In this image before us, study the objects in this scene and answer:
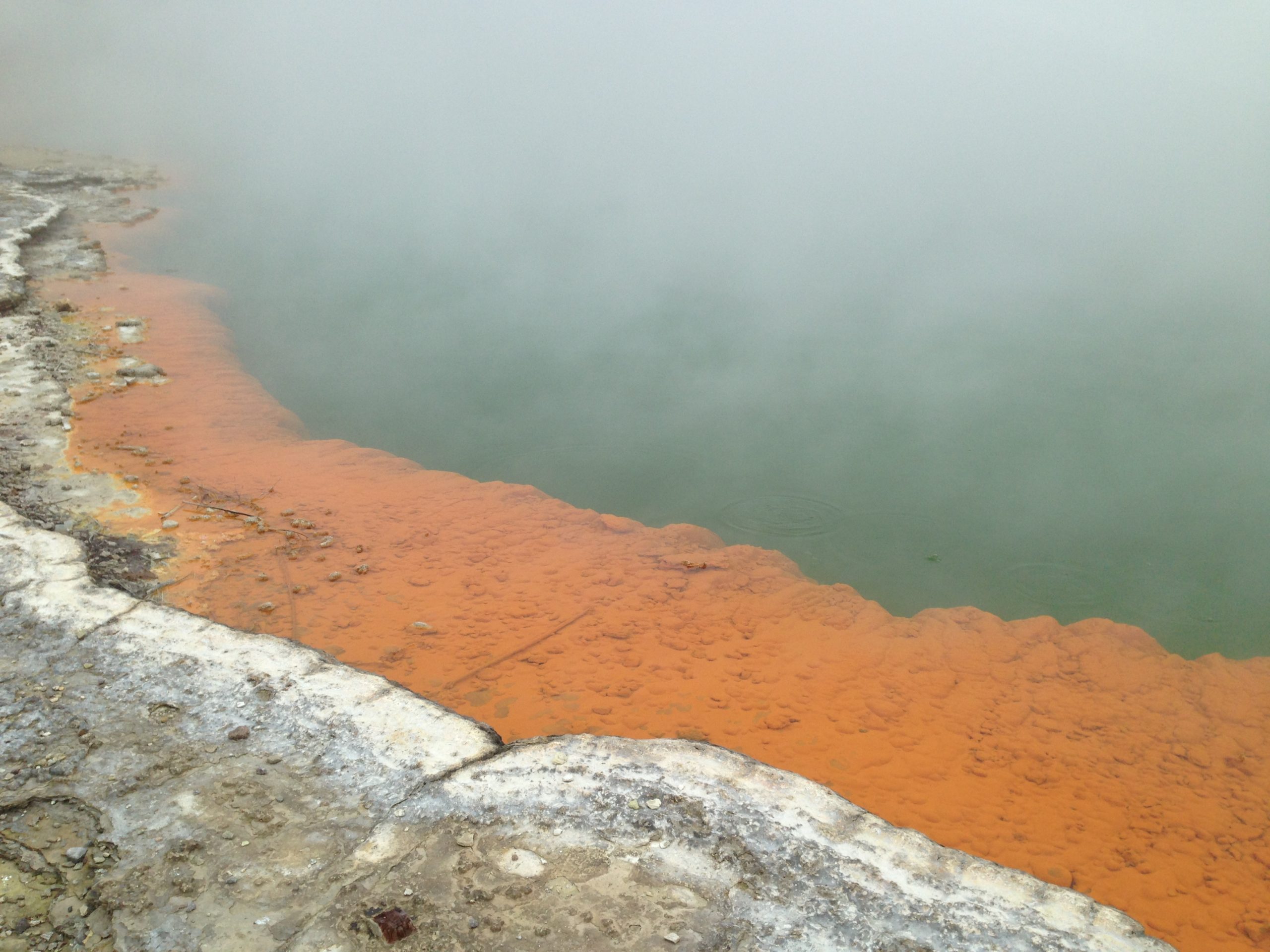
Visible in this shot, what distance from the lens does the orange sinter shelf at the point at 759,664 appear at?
323 cm

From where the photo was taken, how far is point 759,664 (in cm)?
401

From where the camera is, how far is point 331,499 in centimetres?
517

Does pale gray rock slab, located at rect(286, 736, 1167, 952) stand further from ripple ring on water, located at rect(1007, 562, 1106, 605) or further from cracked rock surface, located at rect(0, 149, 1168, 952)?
ripple ring on water, located at rect(1007, 562, 1106, 605)

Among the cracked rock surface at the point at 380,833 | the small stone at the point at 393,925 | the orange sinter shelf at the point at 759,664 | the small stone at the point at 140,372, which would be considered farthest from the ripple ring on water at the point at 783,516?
the small stone at the point at 140,372

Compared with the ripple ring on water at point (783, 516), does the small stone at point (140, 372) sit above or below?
below

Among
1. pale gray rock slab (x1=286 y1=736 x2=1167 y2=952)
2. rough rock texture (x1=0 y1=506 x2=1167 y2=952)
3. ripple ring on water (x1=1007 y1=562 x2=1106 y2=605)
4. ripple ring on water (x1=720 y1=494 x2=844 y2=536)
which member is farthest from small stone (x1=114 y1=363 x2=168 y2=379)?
ripple ring on water (x1=1007 y1=562 x2=1106 y2=605)

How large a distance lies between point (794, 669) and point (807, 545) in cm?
155

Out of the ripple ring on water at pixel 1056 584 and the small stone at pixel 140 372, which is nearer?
the ripple ring on water at pixel 1056 584

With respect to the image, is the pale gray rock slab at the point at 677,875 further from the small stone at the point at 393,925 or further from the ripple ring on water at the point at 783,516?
the ripple ring on water at the point at 783,516

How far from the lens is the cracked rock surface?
1.83 m

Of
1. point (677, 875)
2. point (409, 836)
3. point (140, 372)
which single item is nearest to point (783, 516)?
point (677, 875)

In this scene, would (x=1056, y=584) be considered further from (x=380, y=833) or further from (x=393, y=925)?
(x=393, y=925)

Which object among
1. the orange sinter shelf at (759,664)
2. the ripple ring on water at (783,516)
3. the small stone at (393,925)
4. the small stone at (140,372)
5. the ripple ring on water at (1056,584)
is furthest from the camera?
the small stone at (140,372)

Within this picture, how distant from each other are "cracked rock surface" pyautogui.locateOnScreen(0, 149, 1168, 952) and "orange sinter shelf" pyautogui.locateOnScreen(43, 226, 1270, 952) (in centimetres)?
105
